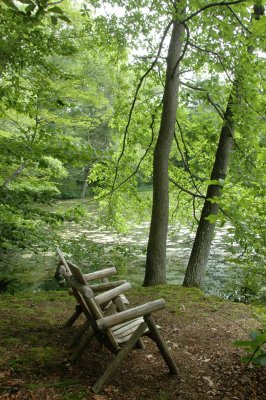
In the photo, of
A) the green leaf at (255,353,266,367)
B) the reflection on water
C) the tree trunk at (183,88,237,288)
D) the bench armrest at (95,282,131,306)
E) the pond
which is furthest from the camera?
the reflection on water

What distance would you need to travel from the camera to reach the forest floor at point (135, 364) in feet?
9.77

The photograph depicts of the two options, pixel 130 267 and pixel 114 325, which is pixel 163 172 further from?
pixel 130 267

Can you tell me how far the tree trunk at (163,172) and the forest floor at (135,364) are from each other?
183 cm

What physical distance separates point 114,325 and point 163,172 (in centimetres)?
440

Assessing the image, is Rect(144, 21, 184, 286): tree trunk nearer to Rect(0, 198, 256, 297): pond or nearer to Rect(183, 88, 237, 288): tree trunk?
Rect(183, 88, 237, 288): tree trunk

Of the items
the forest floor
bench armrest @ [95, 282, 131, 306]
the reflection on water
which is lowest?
the reflection on water

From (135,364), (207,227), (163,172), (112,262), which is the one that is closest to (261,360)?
(135,364)

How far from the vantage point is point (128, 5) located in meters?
6.90

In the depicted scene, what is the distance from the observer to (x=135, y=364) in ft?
A: 11.5

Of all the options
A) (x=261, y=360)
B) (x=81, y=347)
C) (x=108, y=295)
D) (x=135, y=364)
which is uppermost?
(x=261, y=360)

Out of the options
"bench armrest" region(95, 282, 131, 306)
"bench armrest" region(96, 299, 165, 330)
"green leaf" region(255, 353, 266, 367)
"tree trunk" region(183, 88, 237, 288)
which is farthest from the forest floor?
"tree trunk" region(183, 88, 237, 288)

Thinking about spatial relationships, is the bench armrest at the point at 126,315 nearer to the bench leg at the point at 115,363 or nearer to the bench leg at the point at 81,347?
the bench leg at the point at 115,363

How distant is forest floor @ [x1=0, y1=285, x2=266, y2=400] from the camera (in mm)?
2979

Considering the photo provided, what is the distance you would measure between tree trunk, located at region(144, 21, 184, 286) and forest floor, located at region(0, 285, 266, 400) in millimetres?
1834
